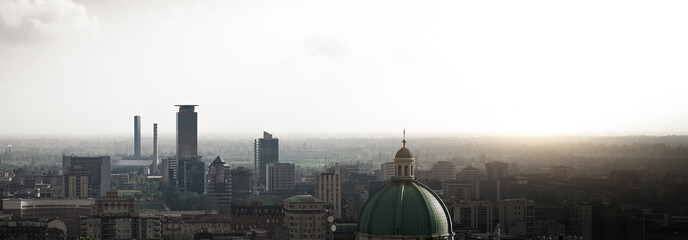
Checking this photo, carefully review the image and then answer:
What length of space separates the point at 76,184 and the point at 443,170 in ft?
89.4

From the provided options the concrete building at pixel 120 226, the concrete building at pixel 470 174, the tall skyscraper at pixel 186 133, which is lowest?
the concrete building at pixel 120 226

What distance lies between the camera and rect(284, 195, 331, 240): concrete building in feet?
171

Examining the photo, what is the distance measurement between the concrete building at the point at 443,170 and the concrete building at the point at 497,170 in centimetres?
457

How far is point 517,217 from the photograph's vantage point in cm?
5344

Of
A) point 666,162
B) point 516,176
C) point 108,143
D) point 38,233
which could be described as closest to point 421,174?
point 516,176

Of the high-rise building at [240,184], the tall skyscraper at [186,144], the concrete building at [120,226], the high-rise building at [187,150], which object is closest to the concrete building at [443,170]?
the high-rise building at [240,184]

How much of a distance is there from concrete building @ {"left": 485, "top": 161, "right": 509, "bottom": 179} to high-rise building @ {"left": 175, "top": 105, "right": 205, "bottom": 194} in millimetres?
33553

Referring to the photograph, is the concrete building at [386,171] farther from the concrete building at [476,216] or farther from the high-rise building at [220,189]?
the concrete building at [476,216]

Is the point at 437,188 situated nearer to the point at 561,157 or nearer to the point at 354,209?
the point at 354,209

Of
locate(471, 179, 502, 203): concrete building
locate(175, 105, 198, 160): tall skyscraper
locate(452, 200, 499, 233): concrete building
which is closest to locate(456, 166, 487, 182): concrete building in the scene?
locate(471, 179, 502, 203): concrete building

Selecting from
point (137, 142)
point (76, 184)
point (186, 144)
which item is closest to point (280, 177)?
point (76, 184)

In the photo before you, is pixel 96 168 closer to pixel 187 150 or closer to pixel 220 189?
pixel 187 150

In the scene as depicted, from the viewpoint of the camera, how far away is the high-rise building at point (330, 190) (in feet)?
213

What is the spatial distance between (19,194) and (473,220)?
40992 mm
